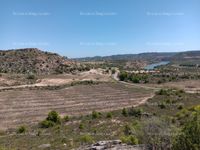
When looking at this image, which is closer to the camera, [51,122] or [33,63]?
[51,122]

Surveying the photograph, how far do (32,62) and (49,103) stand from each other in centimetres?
6408

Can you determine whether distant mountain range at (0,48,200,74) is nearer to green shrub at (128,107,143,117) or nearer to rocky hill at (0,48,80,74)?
rocky hill at (0,48,80,74)

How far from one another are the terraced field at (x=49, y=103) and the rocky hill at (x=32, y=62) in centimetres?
4289

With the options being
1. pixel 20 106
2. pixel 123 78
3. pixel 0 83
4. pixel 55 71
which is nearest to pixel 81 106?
pixel 20 106

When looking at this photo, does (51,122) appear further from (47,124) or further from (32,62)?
(32,62)

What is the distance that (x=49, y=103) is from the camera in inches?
1813

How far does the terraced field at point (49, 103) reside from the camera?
120 feet

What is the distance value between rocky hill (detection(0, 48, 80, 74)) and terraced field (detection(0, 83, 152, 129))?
1688 inches

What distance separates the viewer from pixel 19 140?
75.7 feet

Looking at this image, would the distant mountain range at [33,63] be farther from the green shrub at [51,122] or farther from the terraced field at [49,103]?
the green shrub at [51,122]

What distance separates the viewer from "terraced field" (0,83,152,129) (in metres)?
36.5

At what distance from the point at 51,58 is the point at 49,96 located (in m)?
65.6

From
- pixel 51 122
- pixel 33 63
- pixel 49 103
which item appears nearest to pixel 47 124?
pixel 51 122

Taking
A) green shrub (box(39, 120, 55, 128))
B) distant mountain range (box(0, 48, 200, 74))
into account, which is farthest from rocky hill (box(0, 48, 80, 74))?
green shrub (box(39, 120, 55, 128))
